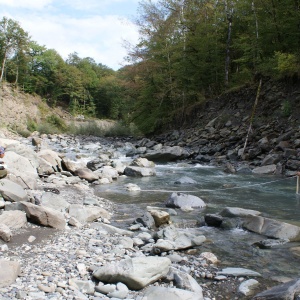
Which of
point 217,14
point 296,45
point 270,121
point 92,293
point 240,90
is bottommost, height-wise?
point 92,293

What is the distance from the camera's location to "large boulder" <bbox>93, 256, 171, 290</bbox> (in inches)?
135

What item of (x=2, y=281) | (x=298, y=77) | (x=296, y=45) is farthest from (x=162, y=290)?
(x=296, y=45)

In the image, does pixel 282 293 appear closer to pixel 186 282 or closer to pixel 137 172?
pixel 186 282

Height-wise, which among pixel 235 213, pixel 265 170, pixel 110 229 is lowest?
pixel 110 229

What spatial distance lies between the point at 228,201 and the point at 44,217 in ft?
14.8

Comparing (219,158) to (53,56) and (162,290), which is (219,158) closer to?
(162,290)

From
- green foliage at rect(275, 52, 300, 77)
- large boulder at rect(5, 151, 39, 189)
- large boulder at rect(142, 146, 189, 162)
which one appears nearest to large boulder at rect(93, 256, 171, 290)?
large boulder at rect(5, 151, 39, 189)

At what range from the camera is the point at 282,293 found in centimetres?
316

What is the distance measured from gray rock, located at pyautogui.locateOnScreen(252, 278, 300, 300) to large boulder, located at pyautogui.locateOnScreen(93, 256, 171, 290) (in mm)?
996

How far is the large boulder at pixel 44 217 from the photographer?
503cm

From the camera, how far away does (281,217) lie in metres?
6.57

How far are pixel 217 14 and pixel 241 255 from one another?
61.7 feet

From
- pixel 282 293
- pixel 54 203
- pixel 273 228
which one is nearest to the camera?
pixel 282 293

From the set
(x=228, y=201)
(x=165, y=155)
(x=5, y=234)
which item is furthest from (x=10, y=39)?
(x=5, y=234)
